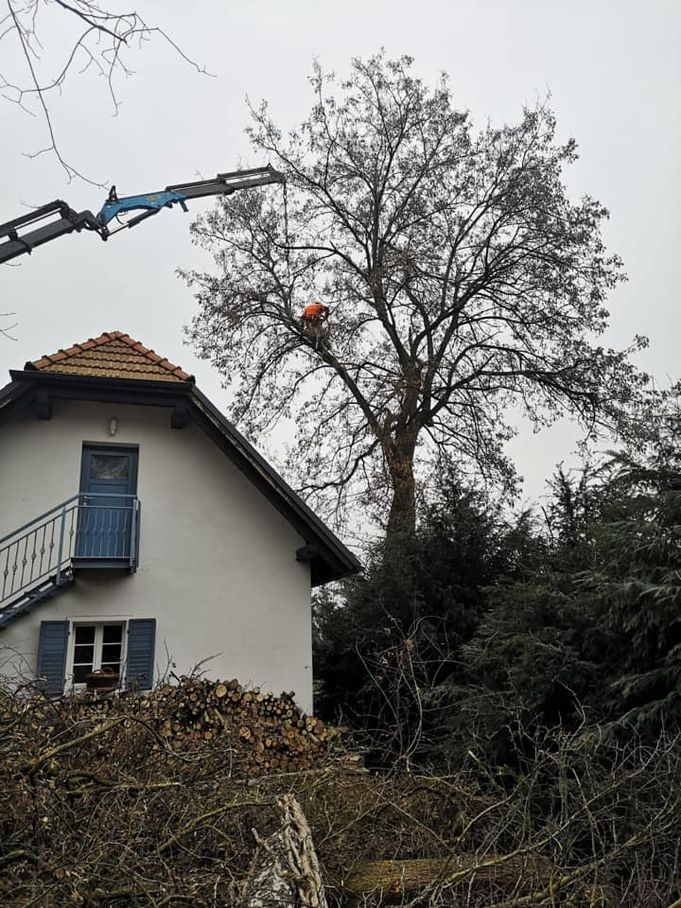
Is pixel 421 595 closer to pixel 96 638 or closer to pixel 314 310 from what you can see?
pixel 96 638

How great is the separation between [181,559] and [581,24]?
7529 mm

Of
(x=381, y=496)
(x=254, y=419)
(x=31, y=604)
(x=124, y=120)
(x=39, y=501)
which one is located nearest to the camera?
(x=124, y=120)

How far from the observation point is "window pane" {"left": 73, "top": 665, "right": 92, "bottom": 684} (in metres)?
8.71

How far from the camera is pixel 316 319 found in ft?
46.2

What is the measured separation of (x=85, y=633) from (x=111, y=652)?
0.42m

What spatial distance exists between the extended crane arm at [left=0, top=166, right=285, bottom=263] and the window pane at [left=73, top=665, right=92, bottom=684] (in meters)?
5.52

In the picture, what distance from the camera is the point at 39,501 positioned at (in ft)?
29.8

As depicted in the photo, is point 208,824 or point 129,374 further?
point 129,374

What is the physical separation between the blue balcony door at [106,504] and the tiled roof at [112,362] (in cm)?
109

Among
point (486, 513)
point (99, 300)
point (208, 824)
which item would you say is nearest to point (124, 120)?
point (99, 300)

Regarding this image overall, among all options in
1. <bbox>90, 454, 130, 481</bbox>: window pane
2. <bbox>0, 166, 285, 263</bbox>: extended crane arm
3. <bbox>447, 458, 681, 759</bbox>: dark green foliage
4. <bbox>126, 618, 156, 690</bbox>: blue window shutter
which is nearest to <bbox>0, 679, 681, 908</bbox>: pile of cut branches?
<bbox>447, 458, 681, 759</bbox>: dark green foliage

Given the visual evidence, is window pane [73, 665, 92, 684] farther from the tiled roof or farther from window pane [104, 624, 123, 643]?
the tiled roof

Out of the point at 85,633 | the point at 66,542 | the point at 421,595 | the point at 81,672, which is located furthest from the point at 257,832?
the point at 421,595

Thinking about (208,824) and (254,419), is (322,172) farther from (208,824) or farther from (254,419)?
(208,824)
